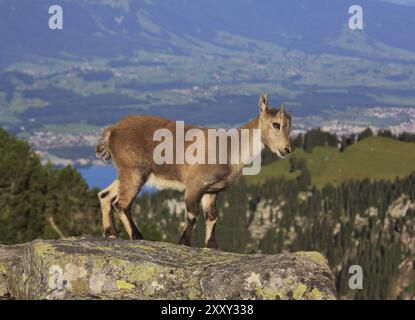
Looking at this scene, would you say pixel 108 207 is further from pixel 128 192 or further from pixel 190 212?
pixel 190 212

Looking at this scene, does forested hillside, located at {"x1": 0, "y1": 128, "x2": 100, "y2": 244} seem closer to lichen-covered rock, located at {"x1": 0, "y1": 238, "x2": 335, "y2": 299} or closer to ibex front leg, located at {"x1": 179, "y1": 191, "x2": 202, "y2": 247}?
ibex front leg, located at {"x1": 179, "y1": 191, "x2": 202, "y2": 247}

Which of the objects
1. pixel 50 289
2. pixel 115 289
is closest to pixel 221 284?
pixel 115 289

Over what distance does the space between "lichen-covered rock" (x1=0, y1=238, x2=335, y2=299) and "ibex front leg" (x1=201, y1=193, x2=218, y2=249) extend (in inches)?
138

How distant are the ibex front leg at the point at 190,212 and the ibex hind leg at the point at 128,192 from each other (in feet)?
4.61

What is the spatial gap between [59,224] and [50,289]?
61.1 m

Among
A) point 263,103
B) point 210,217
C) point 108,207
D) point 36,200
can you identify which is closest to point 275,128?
point 263,103

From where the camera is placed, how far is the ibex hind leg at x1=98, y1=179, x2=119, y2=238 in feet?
71.2

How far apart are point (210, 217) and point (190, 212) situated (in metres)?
0.98

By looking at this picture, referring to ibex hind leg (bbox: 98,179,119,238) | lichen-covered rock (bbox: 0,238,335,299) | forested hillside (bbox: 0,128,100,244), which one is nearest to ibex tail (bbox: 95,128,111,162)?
ibex hind leg (bbox: 98,179,119,238)

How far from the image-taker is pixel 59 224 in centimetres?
7588

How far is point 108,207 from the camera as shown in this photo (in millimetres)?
22125

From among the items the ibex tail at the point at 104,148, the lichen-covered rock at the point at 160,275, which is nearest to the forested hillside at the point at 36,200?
the ibex tail at the point at 104,148

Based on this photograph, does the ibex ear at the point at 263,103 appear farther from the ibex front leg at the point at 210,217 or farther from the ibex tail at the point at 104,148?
the ibex tail at the point at 104,148
